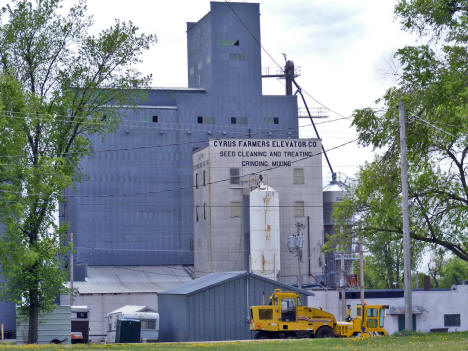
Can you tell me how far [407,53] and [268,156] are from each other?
49.0 metres

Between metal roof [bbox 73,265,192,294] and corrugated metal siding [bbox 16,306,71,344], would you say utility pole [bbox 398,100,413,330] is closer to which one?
corrugated metal siding [bbox 16,306,71,344]

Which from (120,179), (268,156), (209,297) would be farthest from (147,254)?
(209,297)

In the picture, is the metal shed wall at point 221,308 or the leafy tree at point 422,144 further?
the metal shed wall at point 221,308

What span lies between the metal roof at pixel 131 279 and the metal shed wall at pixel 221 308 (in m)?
23.9

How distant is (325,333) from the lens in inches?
1804

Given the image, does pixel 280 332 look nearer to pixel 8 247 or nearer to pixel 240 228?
pixel 8 247

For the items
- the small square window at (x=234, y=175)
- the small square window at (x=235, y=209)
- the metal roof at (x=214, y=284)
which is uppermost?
the small square window at (x=234, y=175)

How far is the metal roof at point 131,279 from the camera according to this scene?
7619 centimetres

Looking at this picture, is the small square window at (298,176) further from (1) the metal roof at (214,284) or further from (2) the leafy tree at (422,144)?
(2) the leafy tree at (422,144)

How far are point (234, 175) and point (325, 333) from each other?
132 feet

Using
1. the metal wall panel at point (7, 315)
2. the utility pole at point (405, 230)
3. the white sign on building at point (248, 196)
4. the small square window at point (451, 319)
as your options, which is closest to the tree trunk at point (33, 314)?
the utility pole at point (405, 230)

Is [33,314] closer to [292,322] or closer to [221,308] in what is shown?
[221,308]

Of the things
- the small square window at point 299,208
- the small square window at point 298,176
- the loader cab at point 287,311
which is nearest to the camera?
the loader cab at point 287,311

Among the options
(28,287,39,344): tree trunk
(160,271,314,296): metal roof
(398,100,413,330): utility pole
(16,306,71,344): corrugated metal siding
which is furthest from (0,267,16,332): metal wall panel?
A: (398,100,413,330): utility pole
